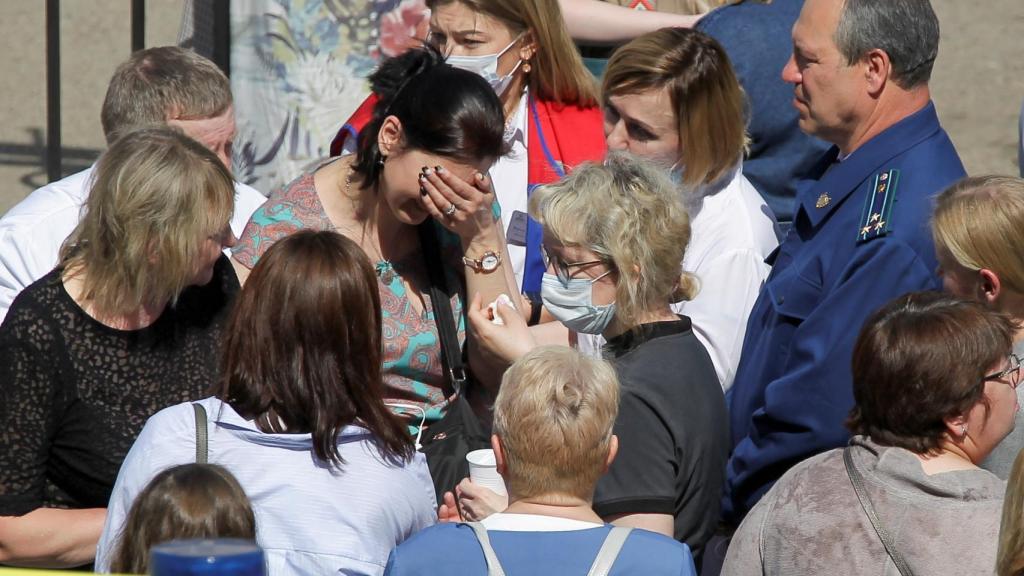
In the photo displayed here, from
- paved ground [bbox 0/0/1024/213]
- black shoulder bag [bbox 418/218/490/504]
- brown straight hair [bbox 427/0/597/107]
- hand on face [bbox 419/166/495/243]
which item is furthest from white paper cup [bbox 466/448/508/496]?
paved ground [bbox 0/0/1024/213]

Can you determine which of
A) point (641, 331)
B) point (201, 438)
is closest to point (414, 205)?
point (641, 331)

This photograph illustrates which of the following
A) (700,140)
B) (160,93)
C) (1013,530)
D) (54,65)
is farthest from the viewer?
(54,65)

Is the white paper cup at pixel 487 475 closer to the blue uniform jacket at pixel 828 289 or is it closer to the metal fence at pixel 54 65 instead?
the blue uniform jacket at pixel 828 289

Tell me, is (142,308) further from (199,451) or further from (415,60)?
(415,60)

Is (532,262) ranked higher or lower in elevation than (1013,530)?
lower

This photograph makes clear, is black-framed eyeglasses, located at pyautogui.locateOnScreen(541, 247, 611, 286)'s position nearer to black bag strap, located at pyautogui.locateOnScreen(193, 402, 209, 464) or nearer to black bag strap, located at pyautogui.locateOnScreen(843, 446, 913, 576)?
black bag strap, located at pyautogui.locateOnScreen(843, 446, 913, 576)

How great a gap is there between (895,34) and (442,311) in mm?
1322

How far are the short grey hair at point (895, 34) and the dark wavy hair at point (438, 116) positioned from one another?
0.90 m

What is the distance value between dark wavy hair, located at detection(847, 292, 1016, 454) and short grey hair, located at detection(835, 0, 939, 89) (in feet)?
3.17

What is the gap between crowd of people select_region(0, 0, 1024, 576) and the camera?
2.47 meters

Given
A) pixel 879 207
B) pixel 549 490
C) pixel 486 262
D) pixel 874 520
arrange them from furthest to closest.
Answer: pixel 486 262
pixel 879 207
pixel 874 520
pixel 549 490

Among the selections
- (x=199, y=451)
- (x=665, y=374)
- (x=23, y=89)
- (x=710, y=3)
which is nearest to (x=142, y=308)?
(x=199, y=451)

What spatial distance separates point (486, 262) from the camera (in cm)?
347

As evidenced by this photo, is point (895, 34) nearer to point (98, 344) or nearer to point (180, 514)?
point (98, 344)
